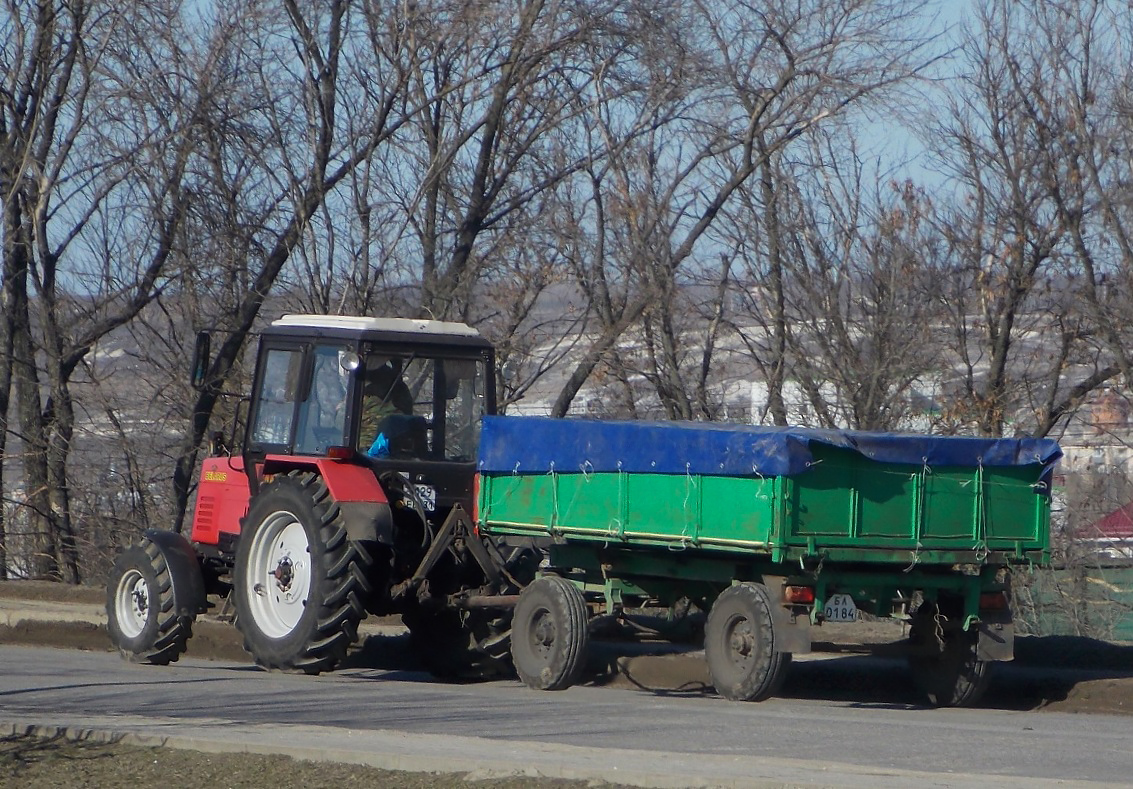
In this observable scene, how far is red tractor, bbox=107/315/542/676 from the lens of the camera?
11633 mm

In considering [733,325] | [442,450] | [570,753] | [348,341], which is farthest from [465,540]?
[733,325]

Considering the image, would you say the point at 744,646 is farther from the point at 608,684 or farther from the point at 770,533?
the point at 608,684

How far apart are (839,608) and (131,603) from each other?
6330 millimetres

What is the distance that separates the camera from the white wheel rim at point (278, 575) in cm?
1209

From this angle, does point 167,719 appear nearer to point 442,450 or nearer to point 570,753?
point 570,753

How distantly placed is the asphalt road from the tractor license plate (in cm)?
140

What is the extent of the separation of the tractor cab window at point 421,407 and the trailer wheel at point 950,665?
389 cm

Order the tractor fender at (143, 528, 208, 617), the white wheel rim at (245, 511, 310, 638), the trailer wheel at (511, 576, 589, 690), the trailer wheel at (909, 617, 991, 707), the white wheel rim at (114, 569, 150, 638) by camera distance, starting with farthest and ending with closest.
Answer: the white wheel rim at (114, 569, 150, 638) → the tractor fender at (143, 528, 208, 617) → the white wheel rim at (245, 511, 310, 638) → the trailer wheel at (511, 576, 589, 690) → the trailer wheel at (909, 617, 991, 707)

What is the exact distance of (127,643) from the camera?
42.5 feet

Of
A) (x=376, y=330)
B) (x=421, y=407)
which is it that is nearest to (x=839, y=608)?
(x=421, y=407)

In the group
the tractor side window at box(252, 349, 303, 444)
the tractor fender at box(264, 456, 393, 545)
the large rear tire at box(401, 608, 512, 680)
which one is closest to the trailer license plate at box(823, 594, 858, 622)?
the large rear tire at box(401, 608, 512, 680)

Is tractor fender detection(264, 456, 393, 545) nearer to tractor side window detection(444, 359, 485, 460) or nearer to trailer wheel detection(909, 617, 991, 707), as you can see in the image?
tractor side window detection(444, 359, 485, 460)

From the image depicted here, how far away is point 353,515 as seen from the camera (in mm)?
11508

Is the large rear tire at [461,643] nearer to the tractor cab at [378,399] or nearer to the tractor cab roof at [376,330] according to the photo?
the tractor cab at [378,399]
